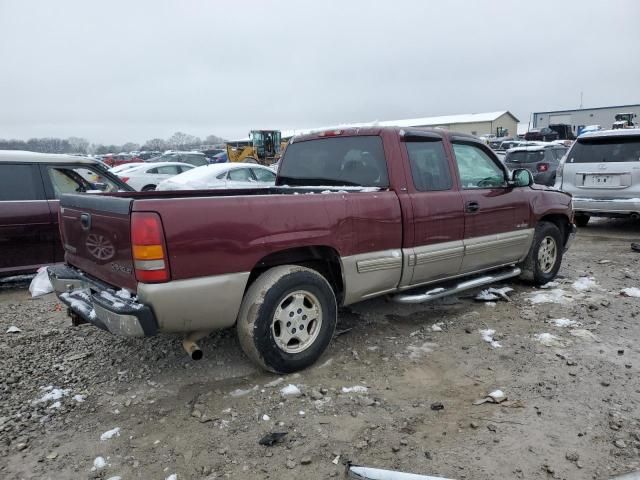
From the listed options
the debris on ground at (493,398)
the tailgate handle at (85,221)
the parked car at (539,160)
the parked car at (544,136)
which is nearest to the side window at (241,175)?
the parked car at (539,160)

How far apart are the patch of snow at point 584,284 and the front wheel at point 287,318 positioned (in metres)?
3.61

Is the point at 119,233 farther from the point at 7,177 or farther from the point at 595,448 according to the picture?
the point at 7,177

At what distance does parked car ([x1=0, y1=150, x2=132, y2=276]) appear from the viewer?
228 inches

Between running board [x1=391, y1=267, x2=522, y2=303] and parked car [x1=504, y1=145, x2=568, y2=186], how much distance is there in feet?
32.6

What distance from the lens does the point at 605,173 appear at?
8719 millimetres

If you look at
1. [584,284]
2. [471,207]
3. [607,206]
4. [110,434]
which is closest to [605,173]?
[607,206]

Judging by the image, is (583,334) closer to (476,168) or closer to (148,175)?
(476,168)

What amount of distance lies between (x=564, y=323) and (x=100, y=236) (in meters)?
4.14

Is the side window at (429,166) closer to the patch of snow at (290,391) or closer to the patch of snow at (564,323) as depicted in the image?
the patch of snow at (564,323)

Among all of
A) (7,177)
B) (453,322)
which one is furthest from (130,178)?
(453,322)

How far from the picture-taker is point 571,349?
411 cm

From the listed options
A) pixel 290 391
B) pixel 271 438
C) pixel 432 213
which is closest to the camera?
pixel 271 438

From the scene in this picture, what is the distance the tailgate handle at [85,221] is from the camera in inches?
136

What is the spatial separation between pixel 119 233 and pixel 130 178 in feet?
41.8
